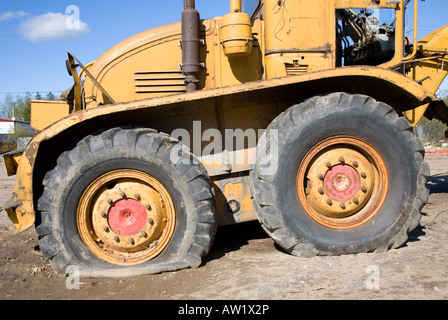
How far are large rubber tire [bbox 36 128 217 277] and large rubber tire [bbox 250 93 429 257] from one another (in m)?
0.62

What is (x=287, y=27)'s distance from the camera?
14.6 ft

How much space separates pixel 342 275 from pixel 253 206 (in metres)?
1.09

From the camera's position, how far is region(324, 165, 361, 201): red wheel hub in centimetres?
412

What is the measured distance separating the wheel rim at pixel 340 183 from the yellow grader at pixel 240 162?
0.04 feet

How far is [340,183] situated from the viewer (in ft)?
13.6

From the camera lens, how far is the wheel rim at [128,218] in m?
3.97

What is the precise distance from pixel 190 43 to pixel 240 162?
145 centimetres

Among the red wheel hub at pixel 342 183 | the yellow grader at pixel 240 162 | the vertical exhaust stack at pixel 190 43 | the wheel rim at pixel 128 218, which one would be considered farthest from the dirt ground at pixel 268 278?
the vertical exhaust stack at pixel 190 43

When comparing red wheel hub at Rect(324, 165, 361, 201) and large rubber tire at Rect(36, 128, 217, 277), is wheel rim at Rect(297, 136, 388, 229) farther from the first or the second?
large rubber tire at Rect(36, 128, 217, 277)

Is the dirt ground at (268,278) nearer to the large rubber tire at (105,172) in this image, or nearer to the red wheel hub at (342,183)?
the large rubber tire at (105,172)

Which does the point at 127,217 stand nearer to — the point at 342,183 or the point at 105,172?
the point at 105,172

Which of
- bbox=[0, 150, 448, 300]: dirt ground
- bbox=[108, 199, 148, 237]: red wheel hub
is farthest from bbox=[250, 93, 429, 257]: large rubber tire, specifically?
bbox=[108, 199, 148, 237]: red wheel hub

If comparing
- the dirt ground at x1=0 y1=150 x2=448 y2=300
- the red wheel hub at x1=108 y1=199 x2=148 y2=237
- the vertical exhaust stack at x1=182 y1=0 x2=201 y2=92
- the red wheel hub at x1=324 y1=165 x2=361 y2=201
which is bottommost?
the dirt ground at x1=0 y1=150 x2=448 y2=300

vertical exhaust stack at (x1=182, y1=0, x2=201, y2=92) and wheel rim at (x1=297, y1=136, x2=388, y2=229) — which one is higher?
vertical exhaust stack at (x1=182, y1=0, x2=201, y2=92)
